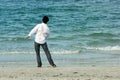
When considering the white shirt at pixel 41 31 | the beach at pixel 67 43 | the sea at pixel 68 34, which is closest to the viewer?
the beach at pixel 67 43

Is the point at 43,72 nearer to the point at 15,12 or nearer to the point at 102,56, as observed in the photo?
the point at 102,56

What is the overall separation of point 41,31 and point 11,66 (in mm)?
1591

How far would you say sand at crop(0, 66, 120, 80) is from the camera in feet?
41.5

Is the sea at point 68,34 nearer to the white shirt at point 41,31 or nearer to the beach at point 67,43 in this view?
the beach at point 67,43

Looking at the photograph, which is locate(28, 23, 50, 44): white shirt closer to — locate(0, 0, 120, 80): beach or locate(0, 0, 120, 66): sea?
locate(0, 0, 120, 80): beach

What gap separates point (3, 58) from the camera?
17219 mm

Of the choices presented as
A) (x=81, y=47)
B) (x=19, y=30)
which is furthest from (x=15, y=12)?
(x=81, y=47)

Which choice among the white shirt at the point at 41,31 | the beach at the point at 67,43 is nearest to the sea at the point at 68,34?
the beach at the point at 67,43

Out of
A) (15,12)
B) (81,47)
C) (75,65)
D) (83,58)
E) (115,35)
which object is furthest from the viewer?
(15,12)

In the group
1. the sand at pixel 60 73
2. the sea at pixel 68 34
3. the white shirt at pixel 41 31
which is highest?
the white shirt at pixel 41 31

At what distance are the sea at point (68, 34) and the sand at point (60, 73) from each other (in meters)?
1.67

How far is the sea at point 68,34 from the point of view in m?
17.2

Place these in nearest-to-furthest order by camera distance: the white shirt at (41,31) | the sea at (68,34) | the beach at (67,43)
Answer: the beach at (67,43) < the white shirt at (41,31) < the sea at (68,34)

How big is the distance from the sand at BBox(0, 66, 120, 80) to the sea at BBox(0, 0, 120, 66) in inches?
65.8
